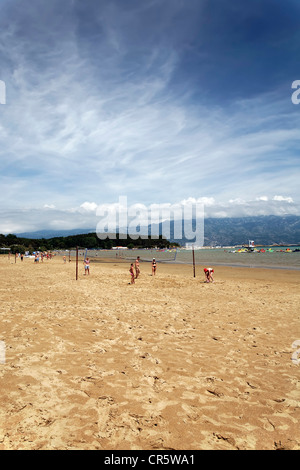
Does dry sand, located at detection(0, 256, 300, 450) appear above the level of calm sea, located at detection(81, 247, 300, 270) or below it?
above

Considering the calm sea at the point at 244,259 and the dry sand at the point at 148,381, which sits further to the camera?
the calm sea at the point at 244,259

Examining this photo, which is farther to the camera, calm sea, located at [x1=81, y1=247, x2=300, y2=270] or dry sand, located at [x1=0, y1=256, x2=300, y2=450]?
calm sea, located at [x1=81, y1=247, x2=300, y2=270]

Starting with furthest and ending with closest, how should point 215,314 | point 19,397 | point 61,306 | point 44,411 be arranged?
point 61,306
point 215,314
point 19,397
point 44,411

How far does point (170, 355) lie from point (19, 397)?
372cm

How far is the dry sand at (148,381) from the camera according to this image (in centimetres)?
390

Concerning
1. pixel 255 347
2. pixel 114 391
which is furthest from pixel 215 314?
pixel 114 391

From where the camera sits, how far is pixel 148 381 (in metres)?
5.54

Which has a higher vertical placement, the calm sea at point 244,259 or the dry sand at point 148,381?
the dry sand at point 148,381

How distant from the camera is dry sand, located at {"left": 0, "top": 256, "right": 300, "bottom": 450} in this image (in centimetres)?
390

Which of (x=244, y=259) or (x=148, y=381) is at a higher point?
(x=148, y=381)

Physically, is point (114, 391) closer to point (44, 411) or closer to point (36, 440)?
point (44, 411)
